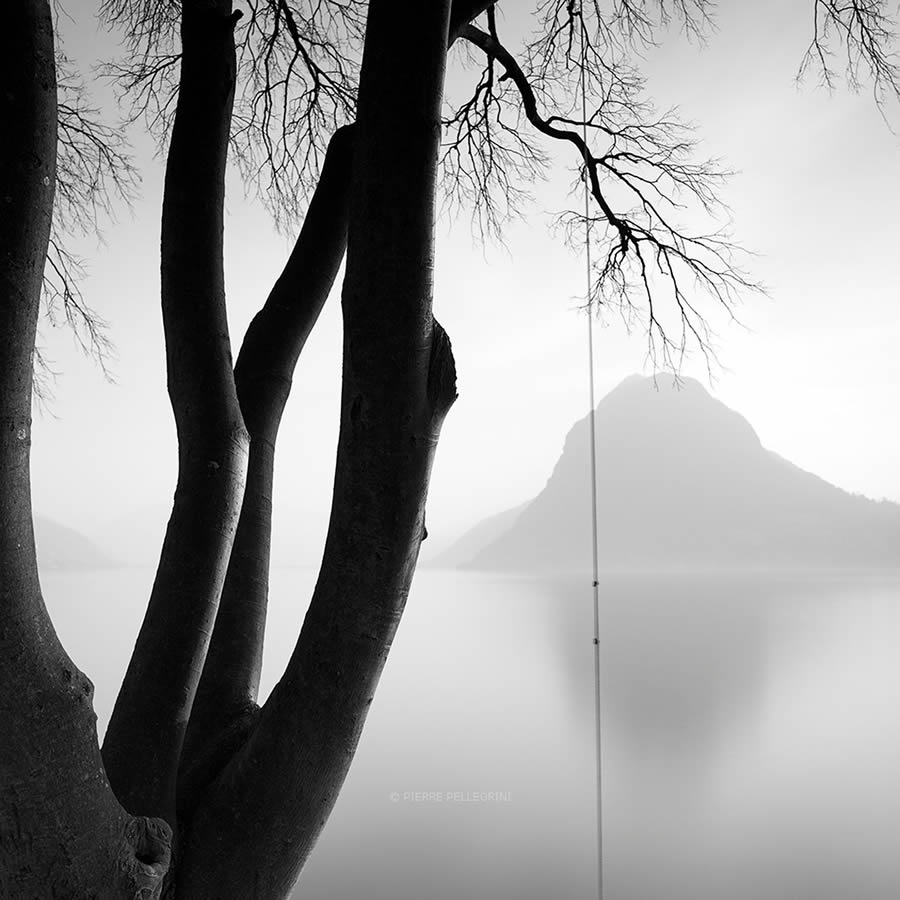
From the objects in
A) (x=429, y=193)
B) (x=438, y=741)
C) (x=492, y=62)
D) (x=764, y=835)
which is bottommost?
(x=764, y=835)

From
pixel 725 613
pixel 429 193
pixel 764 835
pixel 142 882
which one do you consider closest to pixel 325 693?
pixel 142 882

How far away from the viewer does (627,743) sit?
12.9ft

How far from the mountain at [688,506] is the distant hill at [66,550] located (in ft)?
7.11

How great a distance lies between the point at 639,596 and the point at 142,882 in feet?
14.5

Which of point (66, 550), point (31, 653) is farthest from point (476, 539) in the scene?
point (31, 653)

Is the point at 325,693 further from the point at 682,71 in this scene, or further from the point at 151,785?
the point at 682,71

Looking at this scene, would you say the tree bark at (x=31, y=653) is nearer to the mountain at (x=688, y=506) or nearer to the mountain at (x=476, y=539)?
the mountain at (x=688, y=506)

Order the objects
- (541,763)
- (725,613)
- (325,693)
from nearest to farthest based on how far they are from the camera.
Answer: (325,693)
(541,763)
(725,613)

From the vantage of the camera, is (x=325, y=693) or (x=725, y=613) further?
(x=725, y=613)

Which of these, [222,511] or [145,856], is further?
[222,511]

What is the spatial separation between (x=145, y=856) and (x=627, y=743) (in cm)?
346

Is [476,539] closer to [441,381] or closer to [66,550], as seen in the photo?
[66,550]

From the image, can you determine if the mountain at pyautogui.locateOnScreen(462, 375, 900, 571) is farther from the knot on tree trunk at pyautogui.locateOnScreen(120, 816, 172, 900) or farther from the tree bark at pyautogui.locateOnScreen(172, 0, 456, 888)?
the knot on tree trunk at pyautogui.locateOnScreen(120, 816, 172, 900)

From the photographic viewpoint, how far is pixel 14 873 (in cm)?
72
